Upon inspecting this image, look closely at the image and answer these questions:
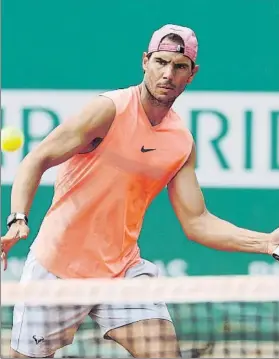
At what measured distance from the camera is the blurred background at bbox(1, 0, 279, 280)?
5613 millimetres

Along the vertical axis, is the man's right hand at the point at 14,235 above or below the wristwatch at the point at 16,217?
below

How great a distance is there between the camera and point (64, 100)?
18.4ft

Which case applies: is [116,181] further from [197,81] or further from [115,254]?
[197,81]

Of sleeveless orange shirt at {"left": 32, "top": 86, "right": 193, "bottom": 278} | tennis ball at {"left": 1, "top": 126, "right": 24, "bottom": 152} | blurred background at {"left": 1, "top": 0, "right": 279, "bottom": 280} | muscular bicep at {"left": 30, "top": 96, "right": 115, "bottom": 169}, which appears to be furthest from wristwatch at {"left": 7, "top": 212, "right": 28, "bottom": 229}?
blurred background at {"left": 1, "top": 0, "right": 279, "bottom": 280}

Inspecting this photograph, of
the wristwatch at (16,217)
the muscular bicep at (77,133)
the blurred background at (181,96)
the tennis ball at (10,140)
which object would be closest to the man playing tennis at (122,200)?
the muscular bicep at (77,133)

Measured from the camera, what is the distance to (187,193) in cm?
451

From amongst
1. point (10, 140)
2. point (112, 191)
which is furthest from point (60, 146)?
point (10, 140)

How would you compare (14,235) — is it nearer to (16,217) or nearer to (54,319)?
(16,217)

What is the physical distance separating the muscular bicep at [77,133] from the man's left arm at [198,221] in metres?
0.36

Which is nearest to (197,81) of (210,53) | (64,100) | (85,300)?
(210,53)

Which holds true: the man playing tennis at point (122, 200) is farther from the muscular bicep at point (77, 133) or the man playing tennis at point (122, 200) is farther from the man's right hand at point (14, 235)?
the man's right hand at point (14, 235)

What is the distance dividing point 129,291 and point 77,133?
606mm

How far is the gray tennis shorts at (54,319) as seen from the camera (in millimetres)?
4309

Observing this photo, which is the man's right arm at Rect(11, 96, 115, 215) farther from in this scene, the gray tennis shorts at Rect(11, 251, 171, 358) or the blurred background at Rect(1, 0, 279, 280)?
the blurred background at Rect(1, 0, 279, 280)
